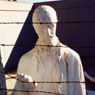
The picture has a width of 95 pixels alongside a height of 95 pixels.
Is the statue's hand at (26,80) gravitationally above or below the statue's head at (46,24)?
below

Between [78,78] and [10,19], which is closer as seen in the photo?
[78,78]

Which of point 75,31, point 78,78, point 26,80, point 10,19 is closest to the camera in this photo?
point 26,80

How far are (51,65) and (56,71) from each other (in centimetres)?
5

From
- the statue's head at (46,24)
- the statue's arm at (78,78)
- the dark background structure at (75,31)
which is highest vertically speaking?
the statue's head at (46,24)

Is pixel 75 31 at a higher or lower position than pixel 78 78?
lower

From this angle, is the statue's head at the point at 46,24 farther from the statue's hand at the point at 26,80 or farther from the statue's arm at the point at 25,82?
the statue's hand at the point at 26,80

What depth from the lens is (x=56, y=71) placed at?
2514 millimetres

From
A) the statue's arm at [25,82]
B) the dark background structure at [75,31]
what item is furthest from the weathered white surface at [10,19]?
the statue's arm at [25,82]

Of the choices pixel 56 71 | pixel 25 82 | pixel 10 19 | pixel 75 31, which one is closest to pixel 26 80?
pixel 25 82

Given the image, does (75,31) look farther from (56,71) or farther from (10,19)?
(56,71)

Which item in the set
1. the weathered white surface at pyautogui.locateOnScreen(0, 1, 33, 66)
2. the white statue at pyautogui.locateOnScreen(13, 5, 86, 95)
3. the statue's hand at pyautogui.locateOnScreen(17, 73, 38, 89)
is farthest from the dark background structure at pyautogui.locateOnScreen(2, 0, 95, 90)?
the statue's hand at pyautogui.locateOnScreen(17, 73, 38, 89)

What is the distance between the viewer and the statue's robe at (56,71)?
2.49m

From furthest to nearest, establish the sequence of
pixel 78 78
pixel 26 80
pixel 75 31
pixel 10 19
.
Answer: pixel 75 31, pixel 10 19, pixel 78 78, pixel 26 80

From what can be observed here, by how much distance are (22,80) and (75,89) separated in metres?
0.28
